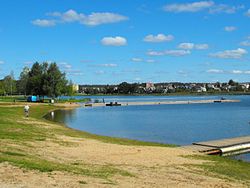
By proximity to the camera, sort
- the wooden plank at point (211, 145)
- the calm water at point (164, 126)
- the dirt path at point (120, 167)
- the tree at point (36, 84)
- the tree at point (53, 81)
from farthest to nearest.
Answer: the tree at point (36, 84) → the tree at point (53, 81) → the calm water at point (164, 126) → the wooden plank at point (211, 145) → the dirt path at point (120, 167)

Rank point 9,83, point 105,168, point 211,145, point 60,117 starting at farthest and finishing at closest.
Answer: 1. point 9,83
2. point 60,117
3. point 211,145
4. point 105,168

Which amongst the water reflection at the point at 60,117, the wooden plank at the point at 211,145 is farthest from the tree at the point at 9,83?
the wooden plank at the point at 211,145

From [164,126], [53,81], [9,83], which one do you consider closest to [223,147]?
[164,126]

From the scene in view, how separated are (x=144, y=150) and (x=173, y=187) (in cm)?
1075

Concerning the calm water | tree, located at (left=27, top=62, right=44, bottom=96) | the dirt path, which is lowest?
the calm water

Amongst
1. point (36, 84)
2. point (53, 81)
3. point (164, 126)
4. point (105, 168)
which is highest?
point (53, 81)

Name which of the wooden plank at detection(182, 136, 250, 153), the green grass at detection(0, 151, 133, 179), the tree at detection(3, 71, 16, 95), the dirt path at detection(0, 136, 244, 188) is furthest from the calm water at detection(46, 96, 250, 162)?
the tree at detection(3, 71, 16, 95)

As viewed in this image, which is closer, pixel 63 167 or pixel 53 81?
pixel 63 167

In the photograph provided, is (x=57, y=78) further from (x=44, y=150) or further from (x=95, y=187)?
(x=95, y=187)

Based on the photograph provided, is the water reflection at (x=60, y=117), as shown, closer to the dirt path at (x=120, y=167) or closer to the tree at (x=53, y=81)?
the dirt path at (x=120, y=167)

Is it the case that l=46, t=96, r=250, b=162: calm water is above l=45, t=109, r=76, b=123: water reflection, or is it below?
below

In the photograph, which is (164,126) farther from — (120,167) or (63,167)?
(63,167)

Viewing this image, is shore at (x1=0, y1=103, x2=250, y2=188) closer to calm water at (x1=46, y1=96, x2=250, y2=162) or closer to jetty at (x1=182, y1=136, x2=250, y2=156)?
jetty at (x1=182, y1=136, x2=250, y2=156)

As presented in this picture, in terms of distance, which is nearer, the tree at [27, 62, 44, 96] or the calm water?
the calm water
